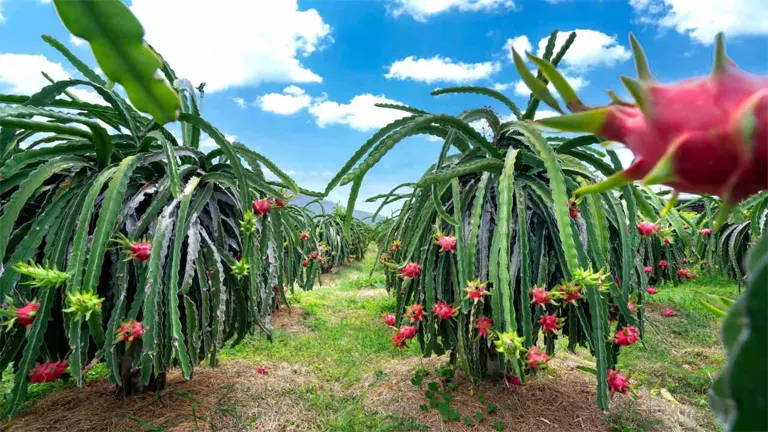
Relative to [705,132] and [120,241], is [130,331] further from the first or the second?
[705,132]

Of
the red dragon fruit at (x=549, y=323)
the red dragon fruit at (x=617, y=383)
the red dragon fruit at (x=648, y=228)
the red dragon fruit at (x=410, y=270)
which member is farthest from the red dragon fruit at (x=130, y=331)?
the red dragon fruit at (x=648, y=228)

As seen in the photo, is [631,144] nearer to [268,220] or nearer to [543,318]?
Answer: [543,318]

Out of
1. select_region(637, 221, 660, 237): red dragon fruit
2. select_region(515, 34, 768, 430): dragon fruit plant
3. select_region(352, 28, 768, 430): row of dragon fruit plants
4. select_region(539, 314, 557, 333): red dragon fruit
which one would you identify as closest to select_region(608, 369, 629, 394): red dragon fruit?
select_region(352, 28, 768, 430): row of dragon fruit plants

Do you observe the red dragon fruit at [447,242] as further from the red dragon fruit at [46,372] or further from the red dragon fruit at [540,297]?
the red dragon fruit at [46,372]

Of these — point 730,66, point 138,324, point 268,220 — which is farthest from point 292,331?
point 730,66

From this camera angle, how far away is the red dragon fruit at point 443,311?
75.5 inches

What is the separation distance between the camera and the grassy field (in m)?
2.23

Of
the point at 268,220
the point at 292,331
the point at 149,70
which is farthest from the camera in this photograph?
the point at 292,331

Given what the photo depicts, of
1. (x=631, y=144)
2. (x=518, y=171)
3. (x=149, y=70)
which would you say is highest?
(x=518, y=171)

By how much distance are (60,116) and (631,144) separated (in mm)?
2039

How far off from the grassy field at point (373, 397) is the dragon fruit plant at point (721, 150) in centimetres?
173

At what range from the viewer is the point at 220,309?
6.26 ft

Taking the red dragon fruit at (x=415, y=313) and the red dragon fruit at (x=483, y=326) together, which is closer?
the red dragon fruit at (x=483, y=326)

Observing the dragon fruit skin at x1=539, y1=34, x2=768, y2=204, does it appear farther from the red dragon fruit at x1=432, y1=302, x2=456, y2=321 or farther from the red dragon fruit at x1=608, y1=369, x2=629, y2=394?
the red dragon fruit at x1=608, y1=369, x2=629, y2=394
